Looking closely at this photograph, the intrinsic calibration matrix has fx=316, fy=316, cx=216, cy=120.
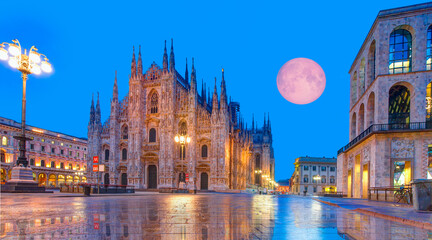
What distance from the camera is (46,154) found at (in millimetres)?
67812

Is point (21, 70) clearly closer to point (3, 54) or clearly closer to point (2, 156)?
point (3, 54)

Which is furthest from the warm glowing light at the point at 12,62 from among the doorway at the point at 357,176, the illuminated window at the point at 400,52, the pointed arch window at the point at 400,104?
the doorway at the point at 357,176

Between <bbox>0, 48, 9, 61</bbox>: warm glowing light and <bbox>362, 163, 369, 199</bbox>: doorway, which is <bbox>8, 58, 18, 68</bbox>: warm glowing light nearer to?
<bbox>0, 48, 9, 61</bbox>: warm glowing light

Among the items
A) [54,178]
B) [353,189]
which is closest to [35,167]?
[54,178]

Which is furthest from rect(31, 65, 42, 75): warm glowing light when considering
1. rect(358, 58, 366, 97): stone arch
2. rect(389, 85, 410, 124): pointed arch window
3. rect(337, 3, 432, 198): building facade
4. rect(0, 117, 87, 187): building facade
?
rect(0, 117, 87, 187): building facade

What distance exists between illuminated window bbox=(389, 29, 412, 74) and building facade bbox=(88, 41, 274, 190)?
2499 cm

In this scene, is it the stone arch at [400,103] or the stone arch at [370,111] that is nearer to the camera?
the stone arch at [400,103]

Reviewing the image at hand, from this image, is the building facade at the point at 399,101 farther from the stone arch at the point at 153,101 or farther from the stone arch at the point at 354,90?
the stone arch at the point at 153,101

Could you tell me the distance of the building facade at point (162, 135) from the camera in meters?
48.7

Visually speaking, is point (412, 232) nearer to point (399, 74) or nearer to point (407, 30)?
point (399, 74)

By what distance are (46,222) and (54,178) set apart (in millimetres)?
71736

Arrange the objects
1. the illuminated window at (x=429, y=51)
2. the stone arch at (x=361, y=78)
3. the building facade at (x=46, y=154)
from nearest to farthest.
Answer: the illuminated window at (x=429, y=51), the stone arch at (x=361, y=78), the building facade at (x=46, y=154)

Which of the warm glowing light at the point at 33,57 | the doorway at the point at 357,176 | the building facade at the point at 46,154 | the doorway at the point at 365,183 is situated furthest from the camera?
the building facade at the point at 46,154

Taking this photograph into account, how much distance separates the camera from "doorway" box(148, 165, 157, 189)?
5197 centimetres
